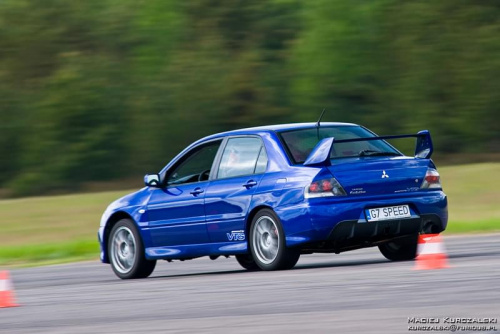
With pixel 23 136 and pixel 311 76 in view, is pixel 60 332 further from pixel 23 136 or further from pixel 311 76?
pixel 23 136

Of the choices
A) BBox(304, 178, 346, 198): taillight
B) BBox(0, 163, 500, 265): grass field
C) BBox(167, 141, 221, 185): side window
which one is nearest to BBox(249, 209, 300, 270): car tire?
BBox(304, 178, 346, 198): taillight

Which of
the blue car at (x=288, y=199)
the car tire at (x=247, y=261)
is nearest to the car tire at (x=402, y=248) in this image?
the blue car at (x=288, y=199)

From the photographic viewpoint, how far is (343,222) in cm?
1114

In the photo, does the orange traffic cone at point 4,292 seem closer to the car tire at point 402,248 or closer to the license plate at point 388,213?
the license plate at point 388,213

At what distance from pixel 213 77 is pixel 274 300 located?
42.3 m

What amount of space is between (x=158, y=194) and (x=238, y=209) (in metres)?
1.50

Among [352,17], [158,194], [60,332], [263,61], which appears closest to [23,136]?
[263,61]

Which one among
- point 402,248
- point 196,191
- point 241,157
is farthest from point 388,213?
point 196,191

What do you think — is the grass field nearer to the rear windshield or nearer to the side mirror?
the side mirror

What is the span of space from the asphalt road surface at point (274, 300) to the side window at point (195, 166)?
1.10m

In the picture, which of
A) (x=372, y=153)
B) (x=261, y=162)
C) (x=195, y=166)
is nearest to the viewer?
(x=372, y=153)

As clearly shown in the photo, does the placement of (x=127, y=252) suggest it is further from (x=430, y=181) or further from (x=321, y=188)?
(x=430, y=181)

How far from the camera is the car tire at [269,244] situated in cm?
1140

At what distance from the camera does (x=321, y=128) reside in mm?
12008
